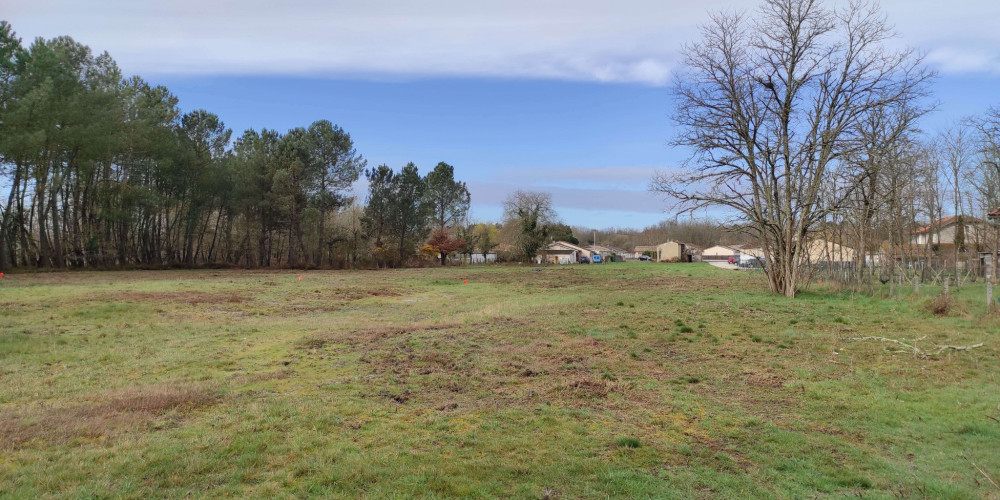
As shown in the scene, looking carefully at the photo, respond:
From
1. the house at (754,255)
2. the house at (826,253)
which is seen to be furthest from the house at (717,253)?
the house at (826,253)

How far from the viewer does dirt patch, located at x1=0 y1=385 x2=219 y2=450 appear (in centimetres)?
515

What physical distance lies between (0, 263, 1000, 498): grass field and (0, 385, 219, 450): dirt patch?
1.3 inches

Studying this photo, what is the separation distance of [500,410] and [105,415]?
14.4 ft

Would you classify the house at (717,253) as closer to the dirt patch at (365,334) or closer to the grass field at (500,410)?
the grass field at (500,410)

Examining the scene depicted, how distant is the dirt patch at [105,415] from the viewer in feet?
16.9

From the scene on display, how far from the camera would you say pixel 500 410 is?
6273mm

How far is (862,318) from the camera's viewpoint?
14.3m

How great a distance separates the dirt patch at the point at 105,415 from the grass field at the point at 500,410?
0.10 ft

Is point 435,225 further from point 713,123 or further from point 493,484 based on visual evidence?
point 493,484

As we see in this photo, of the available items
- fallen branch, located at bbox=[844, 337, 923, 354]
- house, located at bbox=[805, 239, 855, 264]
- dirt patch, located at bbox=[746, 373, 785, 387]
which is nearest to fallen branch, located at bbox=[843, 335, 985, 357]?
fallen branch, located at bbox=[844, 337, 923, 354]

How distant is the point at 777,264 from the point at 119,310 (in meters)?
23.8

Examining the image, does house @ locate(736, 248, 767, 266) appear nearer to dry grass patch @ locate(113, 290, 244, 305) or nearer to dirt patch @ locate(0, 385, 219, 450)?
dirt patch @ locate(0, 385, 219, 450)

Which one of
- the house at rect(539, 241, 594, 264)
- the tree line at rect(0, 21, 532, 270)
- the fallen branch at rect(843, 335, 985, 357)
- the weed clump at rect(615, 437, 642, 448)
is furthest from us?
the house at rect(539, 241, 594, 264)

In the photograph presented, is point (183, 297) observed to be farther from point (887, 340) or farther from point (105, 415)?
point (887, 340)
